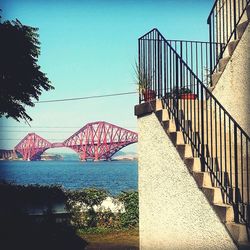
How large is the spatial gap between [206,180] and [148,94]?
2946 millimetres

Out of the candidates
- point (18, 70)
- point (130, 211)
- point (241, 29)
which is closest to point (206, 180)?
point (241, 29)

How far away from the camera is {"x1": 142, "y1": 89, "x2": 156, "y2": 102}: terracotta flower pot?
862 centimetres

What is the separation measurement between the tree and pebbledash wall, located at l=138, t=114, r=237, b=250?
391 inches

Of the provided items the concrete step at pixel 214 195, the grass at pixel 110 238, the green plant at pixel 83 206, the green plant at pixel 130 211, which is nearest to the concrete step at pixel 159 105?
the concrete step at pixel 214 195

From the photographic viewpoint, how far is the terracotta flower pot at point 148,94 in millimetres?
8617

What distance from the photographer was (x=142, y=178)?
335 inches

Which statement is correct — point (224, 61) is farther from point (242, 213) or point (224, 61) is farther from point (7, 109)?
point (7, 109)

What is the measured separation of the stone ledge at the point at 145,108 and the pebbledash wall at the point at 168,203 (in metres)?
0.12

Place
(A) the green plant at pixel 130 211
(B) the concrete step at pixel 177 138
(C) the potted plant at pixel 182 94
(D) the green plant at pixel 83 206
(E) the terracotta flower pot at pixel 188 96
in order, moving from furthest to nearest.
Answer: (A) the green plant at pixel 130 211 < (D) the green plant at pixel 83 206 < (E) the terracotta flower pot at pixel 188 96 < (C) the potted plant at pixel 182 94 < (B) the concrete step at pixel 177 138

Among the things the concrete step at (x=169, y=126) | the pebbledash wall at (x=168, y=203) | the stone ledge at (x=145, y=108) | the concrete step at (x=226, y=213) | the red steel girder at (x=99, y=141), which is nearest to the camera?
the concrete step at (x=226, y=213)

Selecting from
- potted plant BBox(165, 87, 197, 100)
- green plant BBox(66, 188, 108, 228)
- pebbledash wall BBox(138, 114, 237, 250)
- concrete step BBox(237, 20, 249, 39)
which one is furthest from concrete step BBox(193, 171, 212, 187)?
green plant BBox(66, 188, 108, 228)

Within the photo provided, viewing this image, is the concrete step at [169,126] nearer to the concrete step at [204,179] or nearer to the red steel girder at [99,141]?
the concrete step at [204,179]

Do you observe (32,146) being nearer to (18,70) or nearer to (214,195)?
(18,70)

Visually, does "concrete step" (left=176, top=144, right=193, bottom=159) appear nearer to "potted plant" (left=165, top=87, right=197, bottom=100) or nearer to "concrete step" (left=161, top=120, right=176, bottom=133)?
"concrete step" (left=161, top=120, right=176, bottom=133)
